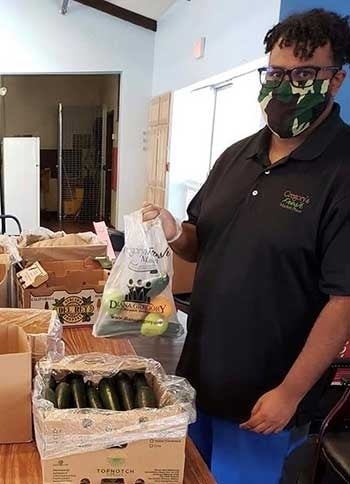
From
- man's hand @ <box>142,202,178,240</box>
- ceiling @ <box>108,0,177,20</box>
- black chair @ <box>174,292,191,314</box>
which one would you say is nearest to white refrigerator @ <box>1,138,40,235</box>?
ceiling @ <box>108,0,177,20</box>

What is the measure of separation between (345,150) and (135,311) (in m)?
0.66

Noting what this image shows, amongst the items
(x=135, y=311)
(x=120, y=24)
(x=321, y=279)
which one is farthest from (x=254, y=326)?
(x=120, y=24)

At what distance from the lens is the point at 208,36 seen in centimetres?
445

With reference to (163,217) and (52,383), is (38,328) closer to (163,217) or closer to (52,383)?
(52,383)

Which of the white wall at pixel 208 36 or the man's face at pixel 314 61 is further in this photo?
the white wall at pixel 208 36

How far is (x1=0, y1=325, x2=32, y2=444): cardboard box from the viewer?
1.05 meters

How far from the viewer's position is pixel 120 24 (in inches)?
260

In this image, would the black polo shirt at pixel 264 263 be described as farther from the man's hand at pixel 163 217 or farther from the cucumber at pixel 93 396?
the cucumber at pixel 93 396

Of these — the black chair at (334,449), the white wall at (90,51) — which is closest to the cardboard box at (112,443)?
the black chair at (334,449)

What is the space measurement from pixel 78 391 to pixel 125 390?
0.31 feet

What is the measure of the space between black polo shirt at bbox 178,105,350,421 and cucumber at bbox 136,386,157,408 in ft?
0.98

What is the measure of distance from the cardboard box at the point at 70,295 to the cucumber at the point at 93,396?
75 centimetres

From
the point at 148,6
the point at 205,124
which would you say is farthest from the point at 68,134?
the point at 205,124

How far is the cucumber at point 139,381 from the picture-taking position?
1.07 meters
